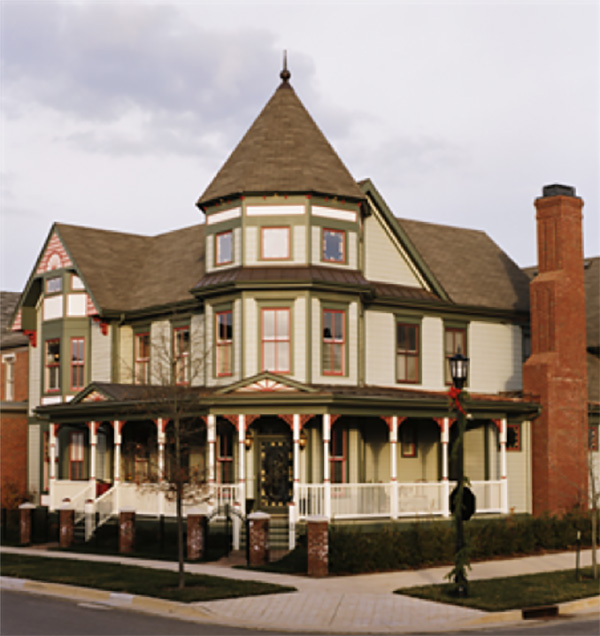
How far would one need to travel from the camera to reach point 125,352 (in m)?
34.7

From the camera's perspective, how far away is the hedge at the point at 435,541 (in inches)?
885

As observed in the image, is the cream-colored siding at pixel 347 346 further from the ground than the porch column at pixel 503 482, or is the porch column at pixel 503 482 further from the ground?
the cream-colored siding at pixel 347 346

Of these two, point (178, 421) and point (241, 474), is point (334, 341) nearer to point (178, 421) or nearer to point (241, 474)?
point (241, 474)

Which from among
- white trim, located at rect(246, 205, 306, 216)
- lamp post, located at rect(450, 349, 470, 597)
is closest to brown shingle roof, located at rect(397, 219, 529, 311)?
white trim, located at rect(246, 205, 306, 216)

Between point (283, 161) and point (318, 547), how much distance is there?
41.9 feet

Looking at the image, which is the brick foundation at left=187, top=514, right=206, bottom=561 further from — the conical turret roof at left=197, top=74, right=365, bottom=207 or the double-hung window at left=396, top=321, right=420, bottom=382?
the conical turret roof at left=197, top=74, right=365, bottom=207

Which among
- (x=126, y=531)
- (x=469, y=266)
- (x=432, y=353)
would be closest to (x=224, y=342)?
(x=126, y=531)

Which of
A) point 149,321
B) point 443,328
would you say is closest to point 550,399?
point 443,328

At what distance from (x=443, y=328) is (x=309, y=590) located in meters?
15.1

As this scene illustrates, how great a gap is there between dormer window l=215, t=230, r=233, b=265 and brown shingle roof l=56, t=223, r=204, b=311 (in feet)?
8.87

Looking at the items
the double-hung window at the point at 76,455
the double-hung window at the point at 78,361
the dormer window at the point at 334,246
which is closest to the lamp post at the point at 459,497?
the dormer window at the point at 334,246

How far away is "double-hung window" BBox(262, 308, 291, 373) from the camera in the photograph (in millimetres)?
29047

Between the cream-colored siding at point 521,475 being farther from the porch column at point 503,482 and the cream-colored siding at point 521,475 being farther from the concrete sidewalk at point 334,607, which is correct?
the concrete sidewalk at point 334,607

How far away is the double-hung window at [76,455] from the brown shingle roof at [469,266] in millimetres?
13399
